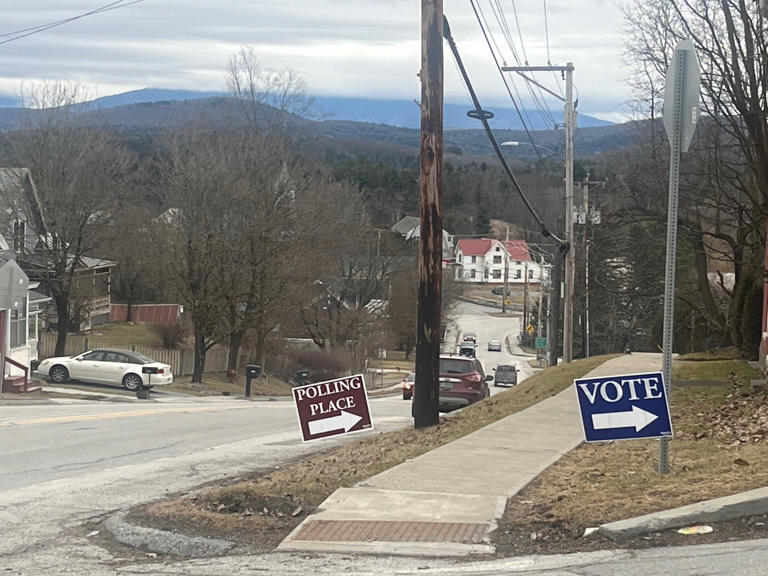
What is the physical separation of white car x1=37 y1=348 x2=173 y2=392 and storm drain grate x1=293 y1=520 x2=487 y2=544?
27.6 m

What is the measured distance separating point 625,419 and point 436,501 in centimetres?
171

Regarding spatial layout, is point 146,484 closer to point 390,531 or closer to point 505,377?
point 390,531

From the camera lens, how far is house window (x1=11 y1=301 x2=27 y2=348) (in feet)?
113

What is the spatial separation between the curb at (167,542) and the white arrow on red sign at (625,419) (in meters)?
3.09

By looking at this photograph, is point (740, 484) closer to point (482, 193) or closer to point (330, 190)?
point (330, 190)

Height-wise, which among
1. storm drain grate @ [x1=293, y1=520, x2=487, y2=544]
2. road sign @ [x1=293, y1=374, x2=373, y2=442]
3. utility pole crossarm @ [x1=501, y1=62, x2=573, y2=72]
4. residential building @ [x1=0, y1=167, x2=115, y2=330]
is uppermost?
utility pole crossarm @ [x1=501, y1=62, x2=573, y2=72]

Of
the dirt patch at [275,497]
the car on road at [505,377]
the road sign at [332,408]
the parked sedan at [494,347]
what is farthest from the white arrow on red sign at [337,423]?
the parked sedan at [494,347]

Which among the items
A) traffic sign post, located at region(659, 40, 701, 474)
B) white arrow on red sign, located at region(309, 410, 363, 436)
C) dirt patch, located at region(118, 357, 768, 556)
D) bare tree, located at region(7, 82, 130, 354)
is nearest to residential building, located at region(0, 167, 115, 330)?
bare tree, located at region(7, 82, 130, 354)

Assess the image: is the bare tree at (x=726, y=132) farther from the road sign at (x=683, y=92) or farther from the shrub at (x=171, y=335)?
the shrub at (x=171, y=335)

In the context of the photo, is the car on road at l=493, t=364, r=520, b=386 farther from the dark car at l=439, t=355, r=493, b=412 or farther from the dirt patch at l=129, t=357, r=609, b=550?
the dirt patch at l=129, t=357, r=609, b=550

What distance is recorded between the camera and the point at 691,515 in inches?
289

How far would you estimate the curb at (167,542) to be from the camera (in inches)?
290

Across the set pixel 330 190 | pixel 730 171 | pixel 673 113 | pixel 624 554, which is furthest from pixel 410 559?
pixel 330 190

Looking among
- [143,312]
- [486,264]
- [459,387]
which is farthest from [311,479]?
[486,264]
